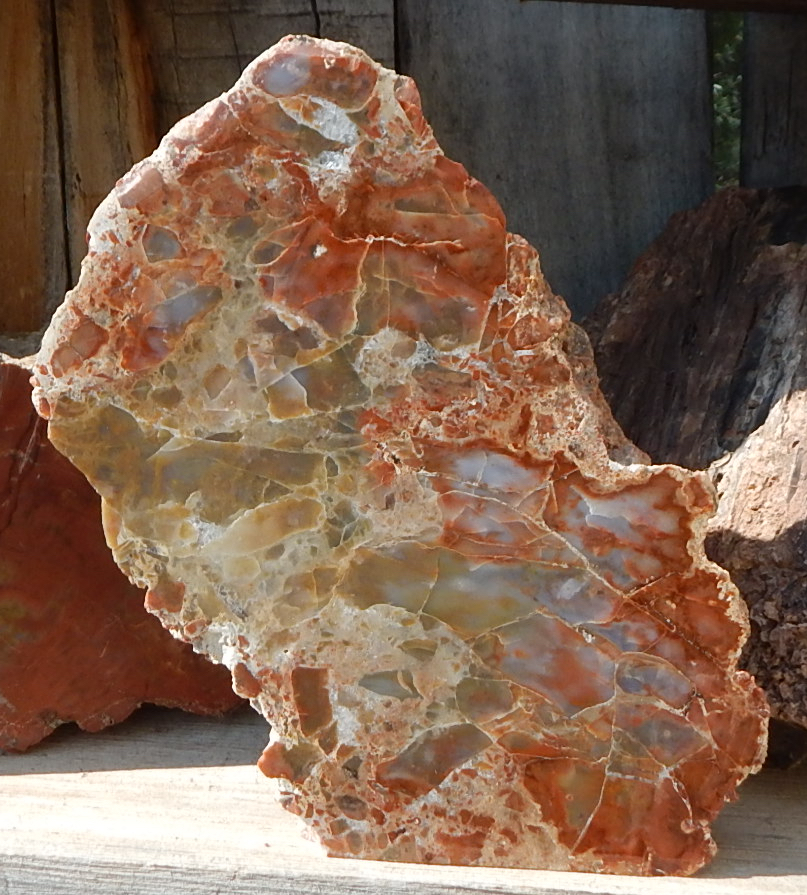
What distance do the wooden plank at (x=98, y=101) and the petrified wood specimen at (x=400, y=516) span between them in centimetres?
73

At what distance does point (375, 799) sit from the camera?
1186 mm

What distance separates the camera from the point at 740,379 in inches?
61.2

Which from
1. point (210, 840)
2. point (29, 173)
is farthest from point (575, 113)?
point (210, 840)

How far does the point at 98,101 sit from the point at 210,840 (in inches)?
44.9

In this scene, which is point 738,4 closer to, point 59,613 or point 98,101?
point 98,101

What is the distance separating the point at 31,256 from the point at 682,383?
101 cm

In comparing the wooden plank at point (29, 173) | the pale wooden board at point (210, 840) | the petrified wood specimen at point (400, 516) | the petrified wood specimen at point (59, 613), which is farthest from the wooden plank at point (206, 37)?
the pale wooden board at point (210, 840)

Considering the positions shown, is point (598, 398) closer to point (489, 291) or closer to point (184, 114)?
point (489, 291)

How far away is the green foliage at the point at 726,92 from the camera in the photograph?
1.86 metres

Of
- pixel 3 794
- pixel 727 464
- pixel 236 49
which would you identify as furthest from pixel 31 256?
pixel 727 464

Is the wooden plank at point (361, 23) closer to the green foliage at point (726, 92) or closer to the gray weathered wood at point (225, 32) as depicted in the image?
the gray weathered wood at point (225, 32)

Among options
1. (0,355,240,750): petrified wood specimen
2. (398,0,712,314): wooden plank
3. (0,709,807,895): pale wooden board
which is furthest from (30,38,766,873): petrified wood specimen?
(398,0,712,314): wooden plank

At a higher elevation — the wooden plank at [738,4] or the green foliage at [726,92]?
the wooden plank at [738,4]

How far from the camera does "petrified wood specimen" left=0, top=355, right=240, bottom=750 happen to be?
1.46 meters
